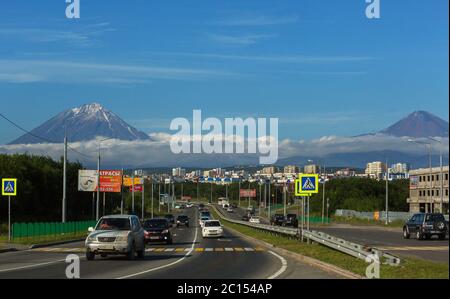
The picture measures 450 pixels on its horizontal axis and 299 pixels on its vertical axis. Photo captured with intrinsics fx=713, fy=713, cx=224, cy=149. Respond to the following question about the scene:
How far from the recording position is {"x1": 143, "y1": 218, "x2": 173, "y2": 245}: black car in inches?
1713

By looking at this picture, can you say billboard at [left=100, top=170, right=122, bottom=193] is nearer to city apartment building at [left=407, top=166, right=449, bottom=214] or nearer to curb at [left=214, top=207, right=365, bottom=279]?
city apartment building at [left=407, top=166, right=449, bottom=214]

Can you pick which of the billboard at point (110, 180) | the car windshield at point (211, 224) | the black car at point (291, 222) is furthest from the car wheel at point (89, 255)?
the billboard at point (110, 180)

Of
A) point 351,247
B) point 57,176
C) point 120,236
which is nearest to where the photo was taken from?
point 351,247

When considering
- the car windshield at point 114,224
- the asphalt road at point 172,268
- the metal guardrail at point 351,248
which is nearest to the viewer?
the asphalt road at point 172,268

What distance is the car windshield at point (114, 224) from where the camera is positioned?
92.5 feet

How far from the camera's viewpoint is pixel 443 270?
18.7m

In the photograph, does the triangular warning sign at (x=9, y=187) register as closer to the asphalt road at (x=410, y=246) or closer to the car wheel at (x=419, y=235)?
the asphalt road at (x=410, y=246)

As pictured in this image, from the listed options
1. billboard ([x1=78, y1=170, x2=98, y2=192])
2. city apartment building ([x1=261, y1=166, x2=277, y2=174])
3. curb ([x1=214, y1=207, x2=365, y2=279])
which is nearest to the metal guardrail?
curb ([x1=214, y1=207, x2=365, y2=279])

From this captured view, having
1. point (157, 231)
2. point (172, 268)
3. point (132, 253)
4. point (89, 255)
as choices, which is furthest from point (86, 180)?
point (172, 268)

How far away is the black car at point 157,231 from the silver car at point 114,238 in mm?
14563

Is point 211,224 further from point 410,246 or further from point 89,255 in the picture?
point 89,255
